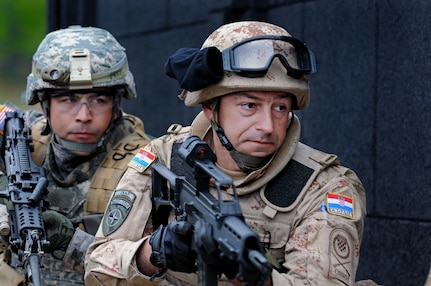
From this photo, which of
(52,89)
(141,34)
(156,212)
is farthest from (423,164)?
(141,34)

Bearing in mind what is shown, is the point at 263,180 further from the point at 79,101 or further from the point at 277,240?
the point at 79,101

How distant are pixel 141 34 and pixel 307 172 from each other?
464 centimetres

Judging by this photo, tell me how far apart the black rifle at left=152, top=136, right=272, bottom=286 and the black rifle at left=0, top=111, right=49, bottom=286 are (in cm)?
84

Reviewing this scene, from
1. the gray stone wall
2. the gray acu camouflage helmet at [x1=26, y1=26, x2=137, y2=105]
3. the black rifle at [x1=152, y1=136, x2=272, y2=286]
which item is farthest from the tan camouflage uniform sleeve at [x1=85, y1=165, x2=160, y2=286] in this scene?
the gray stone wall

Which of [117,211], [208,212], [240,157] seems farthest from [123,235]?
[208,212]

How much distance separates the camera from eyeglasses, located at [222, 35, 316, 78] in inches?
167

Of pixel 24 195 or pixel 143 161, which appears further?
pixel 24 195

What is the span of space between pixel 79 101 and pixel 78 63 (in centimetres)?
22

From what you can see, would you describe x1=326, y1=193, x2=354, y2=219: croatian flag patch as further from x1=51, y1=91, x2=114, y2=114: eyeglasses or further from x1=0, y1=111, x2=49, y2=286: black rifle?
x1=51, y1=91, x2=114, y2=114: eyeglasses

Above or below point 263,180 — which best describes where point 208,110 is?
above

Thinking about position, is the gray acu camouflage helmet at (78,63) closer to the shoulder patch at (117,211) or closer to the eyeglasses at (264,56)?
the shoulder patch at (117,211)

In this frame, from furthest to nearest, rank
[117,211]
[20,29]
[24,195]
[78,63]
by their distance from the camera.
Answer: [20,29], [78,63], [24,195], [117,211]

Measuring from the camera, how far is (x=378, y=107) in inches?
223

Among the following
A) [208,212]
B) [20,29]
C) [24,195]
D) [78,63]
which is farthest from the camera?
[20,29]
